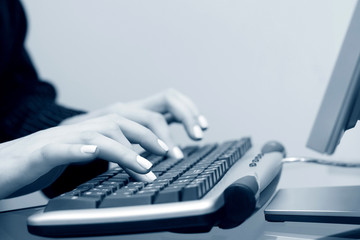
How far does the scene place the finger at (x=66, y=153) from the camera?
0.43 m

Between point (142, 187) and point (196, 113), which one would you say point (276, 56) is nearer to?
point (196, 113)

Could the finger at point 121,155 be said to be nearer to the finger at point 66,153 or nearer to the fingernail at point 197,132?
the finger at point 66,153

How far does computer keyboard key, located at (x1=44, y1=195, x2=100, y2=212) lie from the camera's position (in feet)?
1.16

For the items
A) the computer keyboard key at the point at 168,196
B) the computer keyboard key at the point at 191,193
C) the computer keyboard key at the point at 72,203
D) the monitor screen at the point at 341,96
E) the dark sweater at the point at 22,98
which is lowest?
the dark sweater at the point at 22,98

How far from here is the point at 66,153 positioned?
433 millimetres

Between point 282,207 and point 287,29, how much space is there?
53cm

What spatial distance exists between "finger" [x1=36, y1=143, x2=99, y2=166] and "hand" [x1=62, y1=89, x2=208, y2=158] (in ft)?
0.58

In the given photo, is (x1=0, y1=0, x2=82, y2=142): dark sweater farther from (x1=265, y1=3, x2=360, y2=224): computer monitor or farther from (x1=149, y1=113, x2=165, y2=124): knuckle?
(x1=265, y1=3, x2=360, y2=224): computer monitor

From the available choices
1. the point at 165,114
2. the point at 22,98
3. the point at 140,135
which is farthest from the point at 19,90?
the point at 140,135

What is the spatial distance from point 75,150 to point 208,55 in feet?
1.84

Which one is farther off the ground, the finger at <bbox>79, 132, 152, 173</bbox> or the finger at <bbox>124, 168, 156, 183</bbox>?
the finger at <bbox>79, 132, 152, 173</bbox>

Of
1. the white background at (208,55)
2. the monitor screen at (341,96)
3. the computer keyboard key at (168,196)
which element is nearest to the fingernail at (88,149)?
the computer keyboard key at (168,196)

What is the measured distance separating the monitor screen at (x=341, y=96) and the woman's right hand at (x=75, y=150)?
171mm

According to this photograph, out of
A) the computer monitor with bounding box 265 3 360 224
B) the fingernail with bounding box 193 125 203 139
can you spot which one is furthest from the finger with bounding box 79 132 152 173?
the fingernail with bounding box 193 125 203 139
